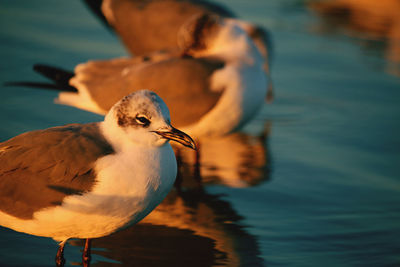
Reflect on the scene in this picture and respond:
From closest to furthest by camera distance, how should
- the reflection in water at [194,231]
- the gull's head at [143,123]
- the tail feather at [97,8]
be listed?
the gull's head at [143,123], the reflection in water at [194,231], the tail feather at [97,8]

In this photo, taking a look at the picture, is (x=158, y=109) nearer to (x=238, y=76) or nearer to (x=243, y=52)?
(x=238, y=76)

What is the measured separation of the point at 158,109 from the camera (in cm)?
328

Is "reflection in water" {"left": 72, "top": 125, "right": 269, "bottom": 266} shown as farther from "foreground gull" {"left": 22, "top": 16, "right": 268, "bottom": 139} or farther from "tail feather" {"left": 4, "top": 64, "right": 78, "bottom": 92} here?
"tail feather" {"left": 4, "top": 64, "right": 78, "bottom": 92}

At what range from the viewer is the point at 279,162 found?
213 inches

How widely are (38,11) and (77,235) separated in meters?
6.58

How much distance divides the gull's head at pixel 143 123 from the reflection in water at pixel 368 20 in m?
5.58

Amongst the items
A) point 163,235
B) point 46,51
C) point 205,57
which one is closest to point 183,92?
point 205,57

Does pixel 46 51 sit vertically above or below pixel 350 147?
above

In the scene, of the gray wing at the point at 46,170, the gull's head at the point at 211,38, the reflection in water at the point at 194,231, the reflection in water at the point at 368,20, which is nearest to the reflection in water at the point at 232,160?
the reflection in water at the point at 194,231

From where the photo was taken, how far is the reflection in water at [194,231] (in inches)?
146

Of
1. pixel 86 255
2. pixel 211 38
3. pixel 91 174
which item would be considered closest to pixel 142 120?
pixel 91 174

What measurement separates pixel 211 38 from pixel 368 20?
5.39 meters

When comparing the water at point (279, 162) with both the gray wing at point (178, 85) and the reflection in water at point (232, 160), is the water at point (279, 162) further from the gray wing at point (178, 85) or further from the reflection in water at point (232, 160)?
the gray wing at point (178, 85)

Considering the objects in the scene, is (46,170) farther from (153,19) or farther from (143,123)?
(153,19)
